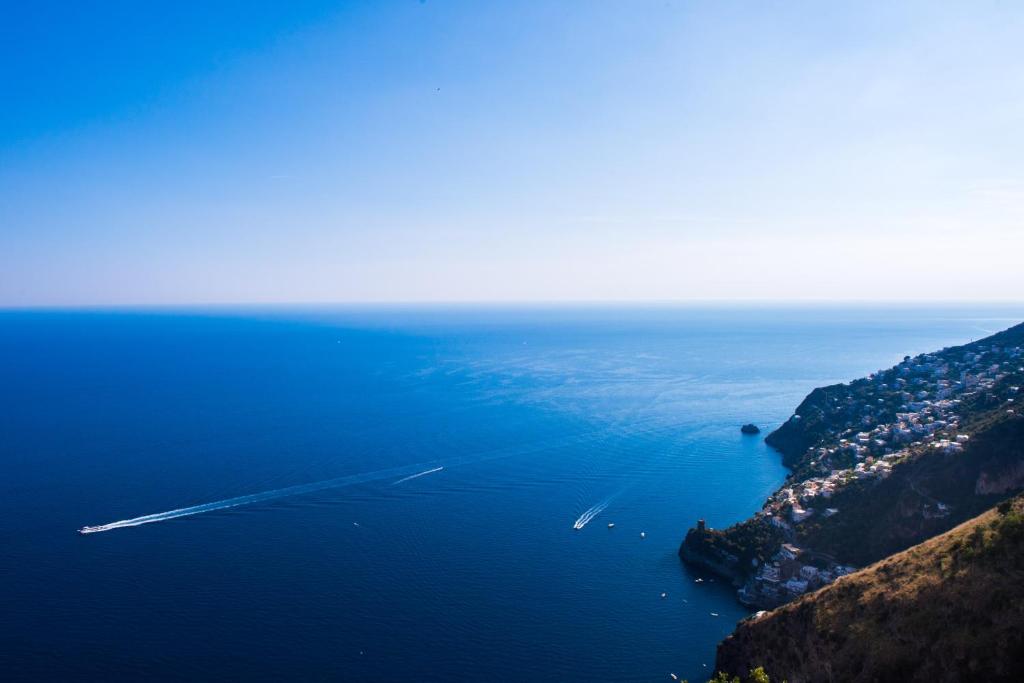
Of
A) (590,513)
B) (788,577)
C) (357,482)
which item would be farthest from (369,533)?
(788,577)

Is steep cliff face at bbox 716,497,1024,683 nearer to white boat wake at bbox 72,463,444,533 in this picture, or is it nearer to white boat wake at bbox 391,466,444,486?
white boat wake at bbox 391,466,444,486

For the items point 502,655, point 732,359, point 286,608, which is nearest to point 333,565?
point 286,608

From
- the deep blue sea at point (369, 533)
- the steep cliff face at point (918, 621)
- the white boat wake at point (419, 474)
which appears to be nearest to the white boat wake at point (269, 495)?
the white boat wake at point (419, 474)

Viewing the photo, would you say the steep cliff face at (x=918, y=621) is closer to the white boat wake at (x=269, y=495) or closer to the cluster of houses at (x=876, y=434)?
the cluster of houses at (x=876, y=434)

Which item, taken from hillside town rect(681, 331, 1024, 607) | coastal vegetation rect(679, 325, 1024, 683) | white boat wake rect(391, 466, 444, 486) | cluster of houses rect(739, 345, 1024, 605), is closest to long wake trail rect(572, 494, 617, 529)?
coastal vegetation rect(679, 325, 1024, 683)

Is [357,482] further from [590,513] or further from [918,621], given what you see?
[918,621]

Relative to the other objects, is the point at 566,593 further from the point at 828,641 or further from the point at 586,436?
the point at 586,436
